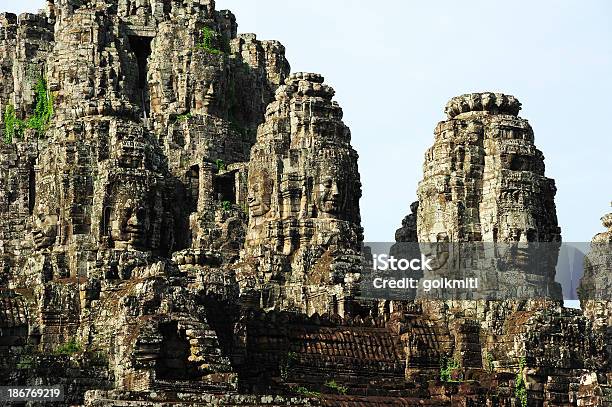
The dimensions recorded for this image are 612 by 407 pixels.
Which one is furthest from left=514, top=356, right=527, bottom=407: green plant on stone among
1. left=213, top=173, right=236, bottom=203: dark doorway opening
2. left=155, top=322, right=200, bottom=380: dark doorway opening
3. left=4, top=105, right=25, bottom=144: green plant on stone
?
left=4, top=105, right=25, bottom=144: green plant on stone

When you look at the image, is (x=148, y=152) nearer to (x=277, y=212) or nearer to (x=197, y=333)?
(x=277, y=212)

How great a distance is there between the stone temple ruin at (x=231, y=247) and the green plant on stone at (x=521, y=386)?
12cm

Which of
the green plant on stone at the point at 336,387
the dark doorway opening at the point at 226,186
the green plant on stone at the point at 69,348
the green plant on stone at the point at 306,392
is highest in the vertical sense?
the dark doorway opening at the point at 226,186

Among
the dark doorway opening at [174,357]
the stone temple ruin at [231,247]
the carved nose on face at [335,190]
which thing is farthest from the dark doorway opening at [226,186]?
the dark doorway opening at [174,357]

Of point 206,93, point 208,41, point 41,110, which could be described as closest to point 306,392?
point 206,93

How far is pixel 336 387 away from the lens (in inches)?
3839

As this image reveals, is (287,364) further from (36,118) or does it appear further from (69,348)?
(36,118)

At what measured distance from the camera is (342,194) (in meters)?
115

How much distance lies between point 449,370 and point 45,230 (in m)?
21.6

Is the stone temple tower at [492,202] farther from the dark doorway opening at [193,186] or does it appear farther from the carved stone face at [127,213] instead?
the dark doorway opening at [193,186]

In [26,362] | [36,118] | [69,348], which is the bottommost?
[26,362]

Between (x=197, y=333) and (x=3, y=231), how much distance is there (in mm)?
32740

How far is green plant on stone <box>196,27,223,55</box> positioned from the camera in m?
132

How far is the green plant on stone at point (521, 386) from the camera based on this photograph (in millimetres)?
98375
